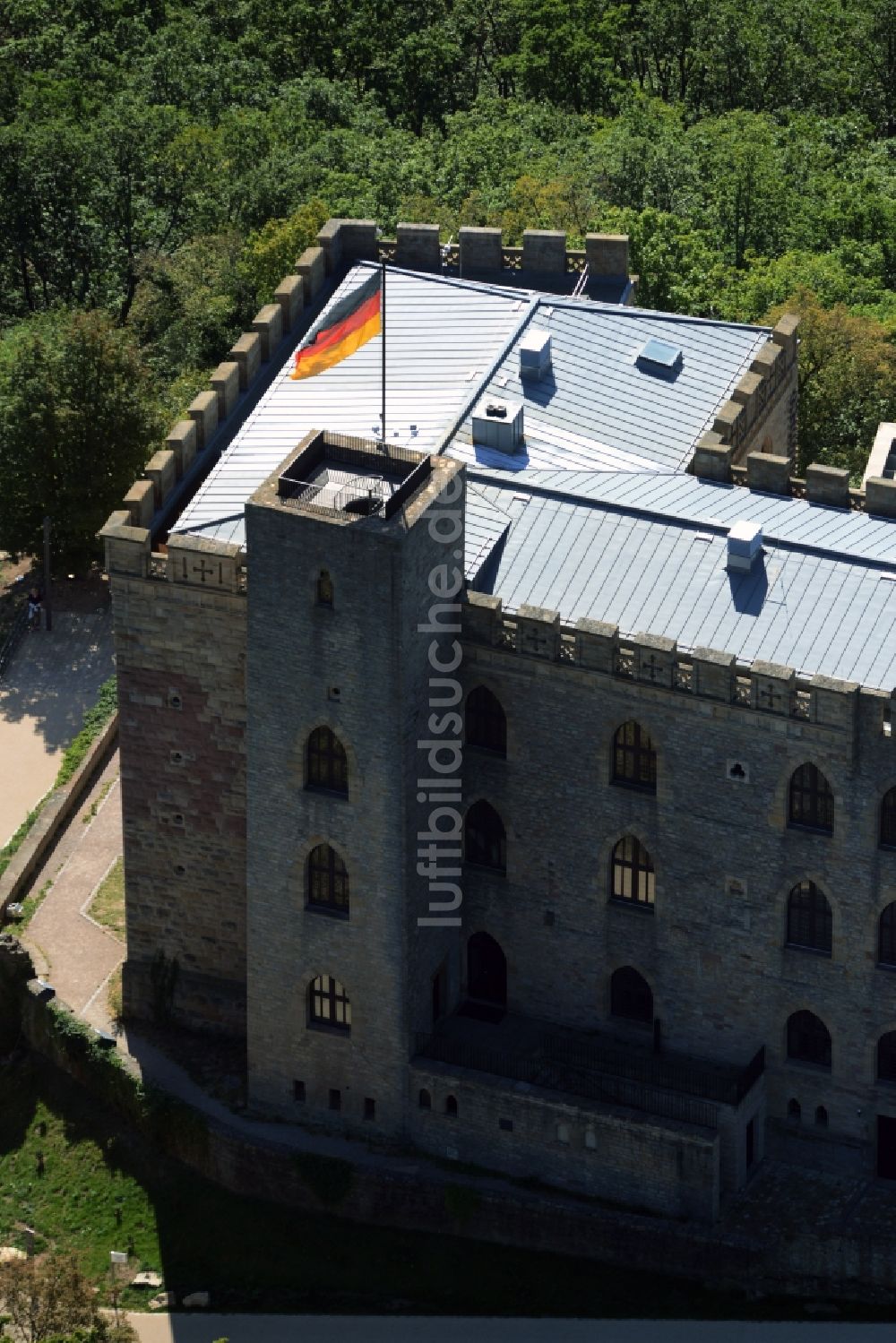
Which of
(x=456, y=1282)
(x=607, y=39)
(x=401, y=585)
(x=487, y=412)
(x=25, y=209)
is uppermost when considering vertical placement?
(x=607, y=39)

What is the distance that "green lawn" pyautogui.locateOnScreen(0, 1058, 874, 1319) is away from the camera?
95.7m

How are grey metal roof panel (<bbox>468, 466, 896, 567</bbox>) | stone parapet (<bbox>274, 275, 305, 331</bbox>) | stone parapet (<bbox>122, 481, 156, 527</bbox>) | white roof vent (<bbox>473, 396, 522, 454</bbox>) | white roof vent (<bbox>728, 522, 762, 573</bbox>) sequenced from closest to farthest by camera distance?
1. white roof vent (<bbox>728, 522, 762, 573</bbox>)
2. grey metal roof panel (<bbox>468, 466, 896, 567</bbox>)
3. stone parapet (<bbox>122, 481, 156, 527</bbox>)
4. white roof vent (<bbox>473, 396, 522, 454</bbox>)
5. stone parapet (<bbox>274, 275, 305, 331</bbox>)

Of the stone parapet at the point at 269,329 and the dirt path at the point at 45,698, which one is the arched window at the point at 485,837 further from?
the dirt path at the point at 45,698

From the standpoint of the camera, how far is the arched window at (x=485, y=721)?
95.6 m

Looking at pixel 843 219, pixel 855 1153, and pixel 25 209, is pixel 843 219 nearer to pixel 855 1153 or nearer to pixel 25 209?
pixel 25 209

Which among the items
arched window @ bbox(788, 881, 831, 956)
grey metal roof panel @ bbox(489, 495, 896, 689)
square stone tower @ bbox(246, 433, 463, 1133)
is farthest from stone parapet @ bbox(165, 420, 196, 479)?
arched window @ bbox(788, 881, 831, 956)

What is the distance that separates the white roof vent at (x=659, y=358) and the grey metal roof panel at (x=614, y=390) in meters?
0.19

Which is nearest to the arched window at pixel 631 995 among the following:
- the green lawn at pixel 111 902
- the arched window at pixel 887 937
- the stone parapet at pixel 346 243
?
the arched window at pixel 887 937

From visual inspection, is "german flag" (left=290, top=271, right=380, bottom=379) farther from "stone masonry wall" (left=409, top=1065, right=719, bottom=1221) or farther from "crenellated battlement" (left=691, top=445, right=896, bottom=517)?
"stone masonry wall" (left=409, top=1065, right=719, bottom=1221)

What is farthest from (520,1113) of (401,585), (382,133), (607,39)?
(607,39)

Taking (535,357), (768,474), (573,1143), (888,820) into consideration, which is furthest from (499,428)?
(573,1143)

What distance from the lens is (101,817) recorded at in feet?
372

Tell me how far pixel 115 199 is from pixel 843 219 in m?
31.9

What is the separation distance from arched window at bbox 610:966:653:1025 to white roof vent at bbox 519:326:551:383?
61.7 feet
